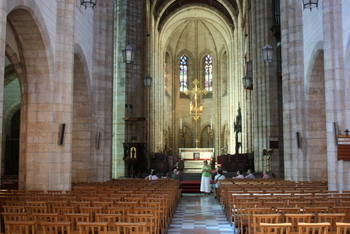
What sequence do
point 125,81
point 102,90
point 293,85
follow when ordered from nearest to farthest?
point 293,85 → point 102,90 → point 125,81

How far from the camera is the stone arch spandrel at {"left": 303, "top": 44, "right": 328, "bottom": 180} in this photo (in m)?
16.2

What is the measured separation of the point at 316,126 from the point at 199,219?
23.0 ft

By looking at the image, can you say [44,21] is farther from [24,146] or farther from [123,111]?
[123,111]

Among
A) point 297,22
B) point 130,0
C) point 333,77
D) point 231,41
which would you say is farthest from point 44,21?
point 231,41

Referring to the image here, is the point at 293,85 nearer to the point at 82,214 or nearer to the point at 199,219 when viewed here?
the point at 199,219

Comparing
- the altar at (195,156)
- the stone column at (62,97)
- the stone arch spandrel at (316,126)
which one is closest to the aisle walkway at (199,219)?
the stone column at (62,97)

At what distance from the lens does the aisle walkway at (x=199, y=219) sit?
33.1ft

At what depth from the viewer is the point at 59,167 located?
1273 cm

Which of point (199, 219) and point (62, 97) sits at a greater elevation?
point (62, 97)

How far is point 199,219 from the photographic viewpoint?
11.9 meters

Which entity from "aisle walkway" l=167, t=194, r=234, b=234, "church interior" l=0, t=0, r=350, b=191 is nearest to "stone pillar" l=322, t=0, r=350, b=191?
"church interior" l=0, t=0, r=350, b=191

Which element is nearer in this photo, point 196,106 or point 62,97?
point 62,97

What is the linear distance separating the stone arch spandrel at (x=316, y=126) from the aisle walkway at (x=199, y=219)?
3996mm

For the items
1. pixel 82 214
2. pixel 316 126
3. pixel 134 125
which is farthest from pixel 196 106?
pixel 82 214
